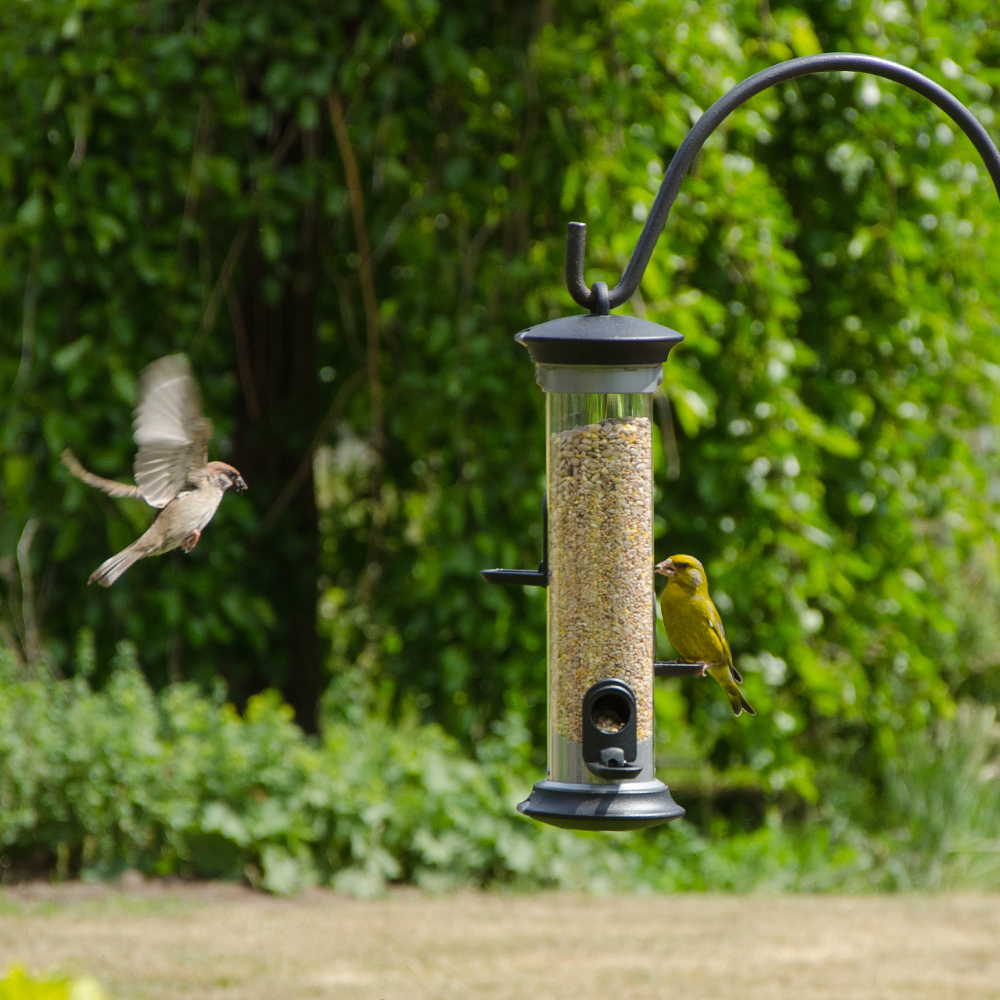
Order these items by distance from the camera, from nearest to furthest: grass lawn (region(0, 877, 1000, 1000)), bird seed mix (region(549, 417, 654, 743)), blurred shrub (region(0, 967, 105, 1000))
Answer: blurred shrub (region(0, 967, 105, 1000))
bird seed mix (region(549, 417, 654, 743))
grass lawn (region(0, 877, 1000, 1000))

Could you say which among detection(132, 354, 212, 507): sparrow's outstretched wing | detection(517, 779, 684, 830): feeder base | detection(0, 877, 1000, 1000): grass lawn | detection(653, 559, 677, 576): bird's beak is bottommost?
detection(0, 877, 1000, 1000): grass lawn

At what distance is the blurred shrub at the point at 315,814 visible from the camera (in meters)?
4.60

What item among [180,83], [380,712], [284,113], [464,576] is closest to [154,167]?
[180,83]

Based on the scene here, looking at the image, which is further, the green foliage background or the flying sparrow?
the green foliage background

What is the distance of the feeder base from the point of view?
2.29 m

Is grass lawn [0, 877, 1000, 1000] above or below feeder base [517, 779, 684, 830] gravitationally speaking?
below

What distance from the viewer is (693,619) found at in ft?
8.38

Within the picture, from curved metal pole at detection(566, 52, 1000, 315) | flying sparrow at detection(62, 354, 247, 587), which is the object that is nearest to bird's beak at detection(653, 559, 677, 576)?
curved metal pole at detection(566, 52, 1000, 315)

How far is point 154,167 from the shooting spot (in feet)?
16.4

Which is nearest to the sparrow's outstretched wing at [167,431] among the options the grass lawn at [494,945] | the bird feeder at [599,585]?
the bird feeder at [599,585]

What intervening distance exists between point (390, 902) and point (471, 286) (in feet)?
6.79

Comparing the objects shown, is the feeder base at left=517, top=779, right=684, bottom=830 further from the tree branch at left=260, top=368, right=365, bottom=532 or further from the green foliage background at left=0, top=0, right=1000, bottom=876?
the tree branch at left=260, top=368, right=365, bottom=532

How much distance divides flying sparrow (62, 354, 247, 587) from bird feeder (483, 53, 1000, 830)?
20.5 inches

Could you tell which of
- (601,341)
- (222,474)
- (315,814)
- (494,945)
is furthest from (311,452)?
(601,341)
